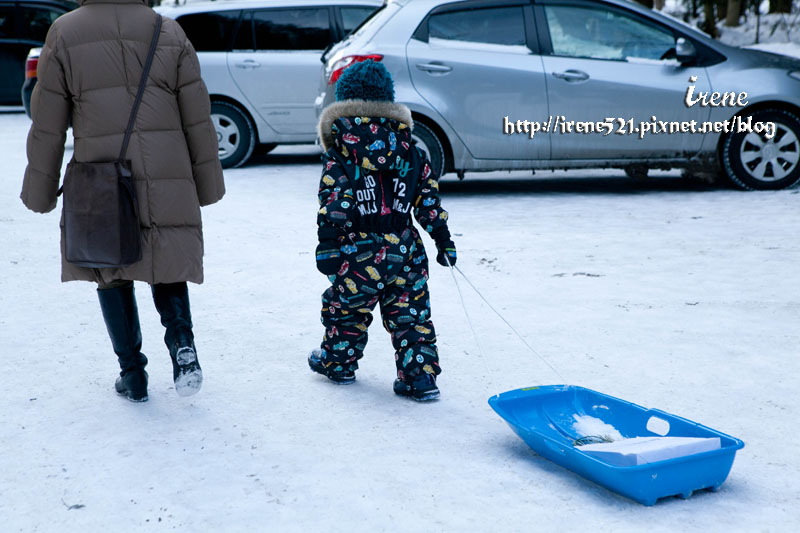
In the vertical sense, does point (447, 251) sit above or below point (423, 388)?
above

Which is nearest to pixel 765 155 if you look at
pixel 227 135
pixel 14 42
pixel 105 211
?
pixel 227 135

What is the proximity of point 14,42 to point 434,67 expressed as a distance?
1114 centimetres

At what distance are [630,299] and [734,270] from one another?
95 cm

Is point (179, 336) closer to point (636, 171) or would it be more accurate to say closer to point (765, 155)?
point (636, 171)

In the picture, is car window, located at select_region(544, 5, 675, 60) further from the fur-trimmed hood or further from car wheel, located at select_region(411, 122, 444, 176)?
the fur-trimmed hood

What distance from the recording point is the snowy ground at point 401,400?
277 centimetres

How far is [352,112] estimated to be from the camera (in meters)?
3.56

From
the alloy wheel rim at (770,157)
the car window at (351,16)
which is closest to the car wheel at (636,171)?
the alloy wheel rim at (770,157)

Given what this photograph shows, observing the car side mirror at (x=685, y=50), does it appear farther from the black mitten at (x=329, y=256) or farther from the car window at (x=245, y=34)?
the black mitten at (x=329, y=256)

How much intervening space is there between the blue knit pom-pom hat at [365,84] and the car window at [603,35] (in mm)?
4832

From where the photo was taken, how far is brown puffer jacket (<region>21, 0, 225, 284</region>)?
3357 mm

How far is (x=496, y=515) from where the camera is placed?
106 inches

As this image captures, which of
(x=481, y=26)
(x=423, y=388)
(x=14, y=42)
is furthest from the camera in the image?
(x=14, y=42)

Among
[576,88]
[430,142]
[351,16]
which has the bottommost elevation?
[430,142]
